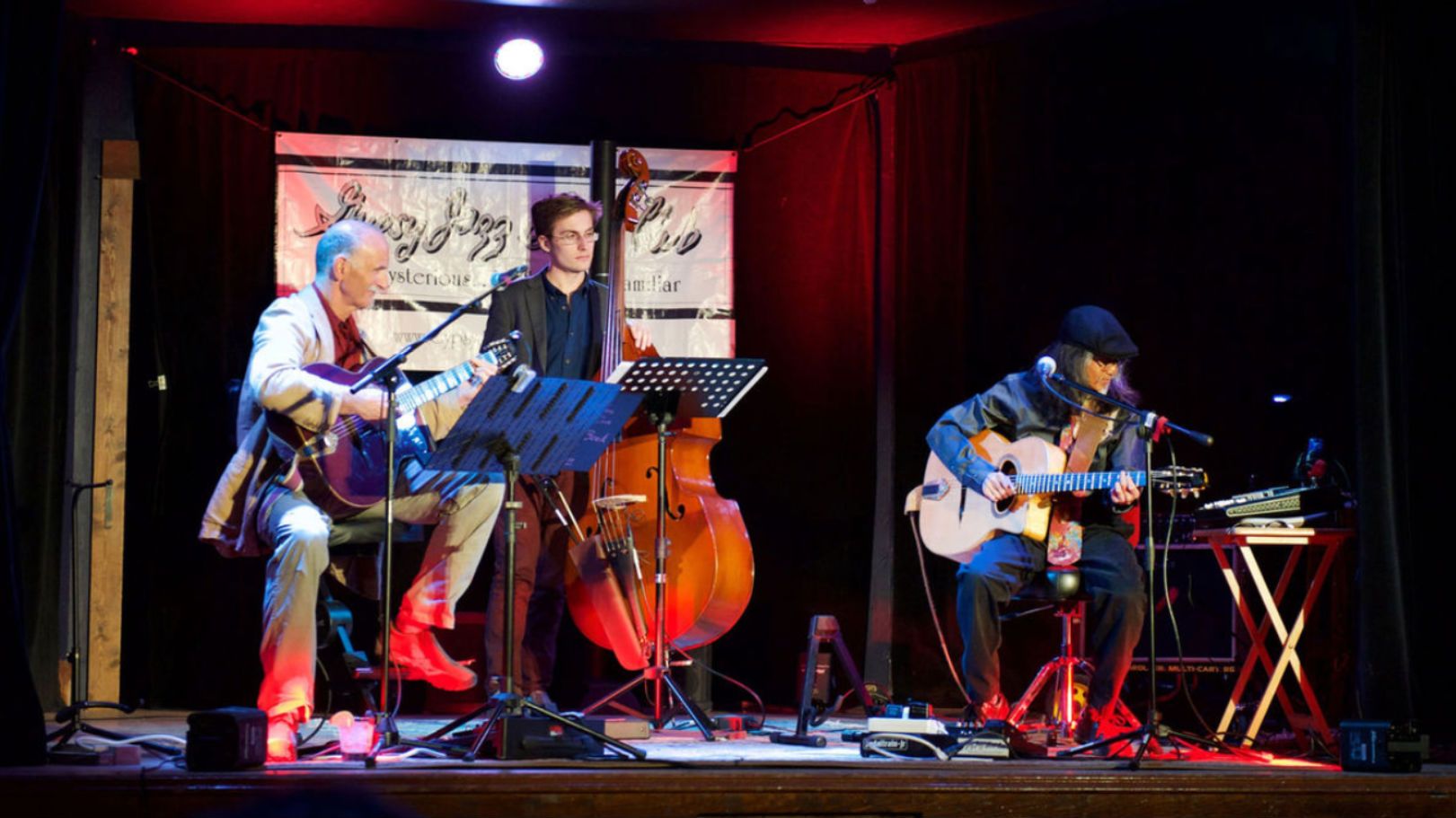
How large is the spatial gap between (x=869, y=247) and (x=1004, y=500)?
199 centimetres

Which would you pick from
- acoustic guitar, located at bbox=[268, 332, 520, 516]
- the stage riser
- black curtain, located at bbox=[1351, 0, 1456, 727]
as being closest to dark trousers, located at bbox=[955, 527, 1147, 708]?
black curtain, located at bbox=[1351, 0, 1456, 727]

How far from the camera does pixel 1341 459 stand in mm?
6598

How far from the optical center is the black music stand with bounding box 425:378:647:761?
4.39 meters

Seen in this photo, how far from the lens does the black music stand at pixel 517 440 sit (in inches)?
173

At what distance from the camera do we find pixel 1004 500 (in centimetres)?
560

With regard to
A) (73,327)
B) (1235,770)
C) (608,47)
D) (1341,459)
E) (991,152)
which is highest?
(608,47)

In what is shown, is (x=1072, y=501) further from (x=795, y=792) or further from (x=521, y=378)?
(x=521, y=378)

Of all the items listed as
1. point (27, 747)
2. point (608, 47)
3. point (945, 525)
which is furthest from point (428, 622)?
point (608, 47)

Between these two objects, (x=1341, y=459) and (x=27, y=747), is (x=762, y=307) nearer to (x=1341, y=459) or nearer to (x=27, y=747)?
(x=1341, y=459)

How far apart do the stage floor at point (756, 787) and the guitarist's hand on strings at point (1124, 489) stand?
104cm

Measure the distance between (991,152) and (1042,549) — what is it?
2.24m

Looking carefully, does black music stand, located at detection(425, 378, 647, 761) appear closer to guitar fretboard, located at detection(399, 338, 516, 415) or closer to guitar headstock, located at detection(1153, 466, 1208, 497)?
guitar fretboard, located at detection(399, 338, 516, 415)

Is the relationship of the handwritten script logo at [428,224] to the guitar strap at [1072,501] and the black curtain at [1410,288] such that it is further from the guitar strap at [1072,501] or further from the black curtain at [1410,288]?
the black curtain at [1410,288]

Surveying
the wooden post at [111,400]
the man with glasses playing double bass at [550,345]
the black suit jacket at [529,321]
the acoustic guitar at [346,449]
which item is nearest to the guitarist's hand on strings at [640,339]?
the man with glasses playing double bass at [550,345]
